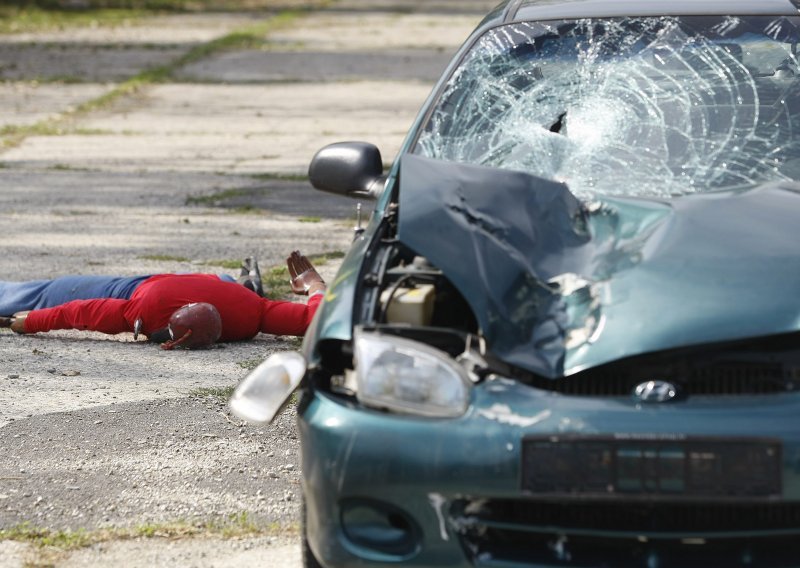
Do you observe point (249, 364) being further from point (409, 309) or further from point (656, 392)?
point (656, 392)

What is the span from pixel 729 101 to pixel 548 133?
24.0 inches

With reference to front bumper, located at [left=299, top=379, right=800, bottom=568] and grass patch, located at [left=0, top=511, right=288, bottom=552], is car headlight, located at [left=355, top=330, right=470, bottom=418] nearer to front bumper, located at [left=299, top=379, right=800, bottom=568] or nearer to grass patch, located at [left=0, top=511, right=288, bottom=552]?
front bumper, located at [left=299, top=379, right=800, bottom=568]

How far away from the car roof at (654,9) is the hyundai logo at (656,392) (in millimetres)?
2079

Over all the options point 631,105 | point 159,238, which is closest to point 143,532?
point 631,105

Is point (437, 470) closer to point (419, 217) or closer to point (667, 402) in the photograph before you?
point (667, 402)

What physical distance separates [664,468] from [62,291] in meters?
3.81

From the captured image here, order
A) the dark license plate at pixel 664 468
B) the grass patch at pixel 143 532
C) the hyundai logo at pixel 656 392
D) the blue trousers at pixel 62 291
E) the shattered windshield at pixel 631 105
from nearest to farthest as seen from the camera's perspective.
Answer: the dark license plate at pixel 664 468, the hyundai logo at pixel 656 392, the grass patch at pixel 143 532, the shattered windshield at pixel 631 105, the blue trousers at pixel 62 291

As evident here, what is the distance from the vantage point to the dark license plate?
9.63 feet

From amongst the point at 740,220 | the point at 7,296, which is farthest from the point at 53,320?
the point at 740,220

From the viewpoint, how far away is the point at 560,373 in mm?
3152

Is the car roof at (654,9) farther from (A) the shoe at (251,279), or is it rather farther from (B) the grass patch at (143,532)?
(B) the grass patch at (143,532)

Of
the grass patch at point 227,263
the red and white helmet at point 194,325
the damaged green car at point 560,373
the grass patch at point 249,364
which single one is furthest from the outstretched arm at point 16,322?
the damaged green car at point 560,373

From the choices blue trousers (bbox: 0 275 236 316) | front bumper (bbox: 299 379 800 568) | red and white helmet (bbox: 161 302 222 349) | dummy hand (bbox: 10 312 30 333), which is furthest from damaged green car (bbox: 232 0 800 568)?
dummy hand (bbox: 10 312 30 333)

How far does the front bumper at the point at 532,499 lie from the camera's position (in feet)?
9.73
